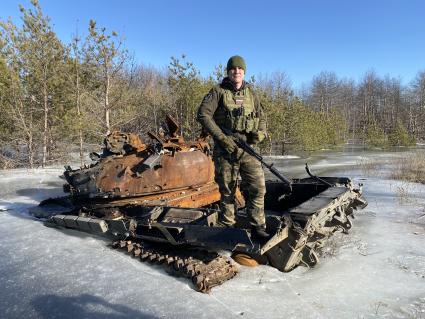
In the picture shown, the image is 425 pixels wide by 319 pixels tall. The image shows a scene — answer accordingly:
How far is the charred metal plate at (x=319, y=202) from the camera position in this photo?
5344 millimetres

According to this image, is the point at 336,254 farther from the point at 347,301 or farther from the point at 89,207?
the point at 89,207

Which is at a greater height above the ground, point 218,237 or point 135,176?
point 135,176

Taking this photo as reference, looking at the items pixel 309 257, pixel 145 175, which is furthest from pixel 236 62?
pixel 145 175

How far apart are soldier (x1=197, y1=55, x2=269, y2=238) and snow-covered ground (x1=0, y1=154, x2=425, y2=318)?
0.87 meters

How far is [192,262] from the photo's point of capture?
5.06 metres

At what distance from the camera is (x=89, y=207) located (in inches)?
291

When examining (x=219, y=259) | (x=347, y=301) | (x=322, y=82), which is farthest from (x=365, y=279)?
(x=322, y=82)

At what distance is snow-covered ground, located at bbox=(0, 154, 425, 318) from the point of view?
420cm

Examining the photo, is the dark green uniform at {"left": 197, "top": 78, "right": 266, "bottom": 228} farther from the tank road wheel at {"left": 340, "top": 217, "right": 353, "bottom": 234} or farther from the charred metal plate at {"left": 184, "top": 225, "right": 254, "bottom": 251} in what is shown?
the tank road wheel at {"left": 340, "top": 217, "right": 353, "bottom": 234}

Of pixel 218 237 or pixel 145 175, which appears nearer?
pixel 218 237

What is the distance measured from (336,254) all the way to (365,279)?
37.8 inches

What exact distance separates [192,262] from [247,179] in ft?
4.11

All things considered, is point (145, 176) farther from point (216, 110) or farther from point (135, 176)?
point (216, 110)

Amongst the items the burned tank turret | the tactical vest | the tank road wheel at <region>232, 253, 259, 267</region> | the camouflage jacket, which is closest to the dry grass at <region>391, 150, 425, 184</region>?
the burned tank turret
